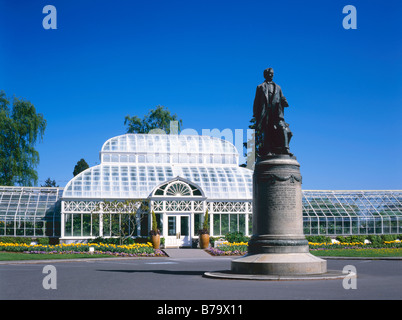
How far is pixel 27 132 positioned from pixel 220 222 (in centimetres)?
2326

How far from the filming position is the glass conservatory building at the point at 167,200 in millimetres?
42938

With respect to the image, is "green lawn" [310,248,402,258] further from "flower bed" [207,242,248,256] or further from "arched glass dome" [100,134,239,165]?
"arched glass dome" [100,134,239,165]

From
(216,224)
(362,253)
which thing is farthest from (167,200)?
(362,253)

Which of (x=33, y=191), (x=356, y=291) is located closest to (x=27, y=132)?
(x=33, y=191)

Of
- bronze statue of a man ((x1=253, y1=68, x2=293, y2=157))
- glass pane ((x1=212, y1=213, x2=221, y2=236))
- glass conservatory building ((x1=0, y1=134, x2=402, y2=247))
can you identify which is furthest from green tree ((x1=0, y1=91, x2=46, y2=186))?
bronze statue of a man ((x1=253, y1=68, x2=293, y2=157))

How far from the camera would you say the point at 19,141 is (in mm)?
55875

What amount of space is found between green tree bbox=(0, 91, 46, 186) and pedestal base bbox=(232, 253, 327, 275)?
41.4m

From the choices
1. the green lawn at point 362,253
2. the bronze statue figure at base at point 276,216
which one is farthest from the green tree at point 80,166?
the bronze statue figure at base at point 276,216

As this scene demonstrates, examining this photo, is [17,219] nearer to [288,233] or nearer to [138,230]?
[138,230]

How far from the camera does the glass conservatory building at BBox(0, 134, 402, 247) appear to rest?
42.9 m

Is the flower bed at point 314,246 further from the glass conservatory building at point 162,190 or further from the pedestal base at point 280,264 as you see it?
the pedestal base at point 280,264

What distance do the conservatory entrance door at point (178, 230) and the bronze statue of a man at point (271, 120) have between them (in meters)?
24.6

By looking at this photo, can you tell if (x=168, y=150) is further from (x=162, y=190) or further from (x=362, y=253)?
(x=362, y=253)

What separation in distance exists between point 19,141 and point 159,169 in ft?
55.6
